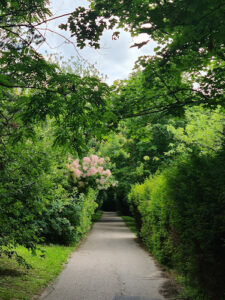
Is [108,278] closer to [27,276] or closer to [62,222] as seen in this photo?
[27,276]

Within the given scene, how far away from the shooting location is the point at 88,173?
1689cm

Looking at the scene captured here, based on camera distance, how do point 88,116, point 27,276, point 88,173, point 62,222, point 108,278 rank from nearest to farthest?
point 88,116, point 27,276, point 108,278, point 62,222, point 88,173

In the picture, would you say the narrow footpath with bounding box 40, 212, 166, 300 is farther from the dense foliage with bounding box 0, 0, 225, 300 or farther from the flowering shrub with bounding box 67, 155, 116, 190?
the flowering shrub with bounding box 67, 155, 116, 190

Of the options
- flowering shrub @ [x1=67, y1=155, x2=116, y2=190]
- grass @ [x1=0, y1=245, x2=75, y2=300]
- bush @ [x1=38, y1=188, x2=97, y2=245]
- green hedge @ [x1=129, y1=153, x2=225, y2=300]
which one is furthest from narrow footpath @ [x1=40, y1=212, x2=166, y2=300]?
flowering shrub @ [x1=67, y1=155, x2=116, y2=190]

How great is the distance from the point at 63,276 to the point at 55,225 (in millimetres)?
4909

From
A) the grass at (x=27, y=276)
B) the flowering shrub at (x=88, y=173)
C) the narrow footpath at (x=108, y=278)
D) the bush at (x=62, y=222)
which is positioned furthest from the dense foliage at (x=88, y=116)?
the flowering shrub at (x=88, y=173)

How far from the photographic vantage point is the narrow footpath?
6363 millimetres

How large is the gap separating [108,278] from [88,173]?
933 cm

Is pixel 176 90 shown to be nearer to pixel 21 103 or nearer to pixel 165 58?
pixel 165 58

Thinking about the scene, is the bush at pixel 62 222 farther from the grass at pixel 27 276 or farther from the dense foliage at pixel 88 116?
the dense foliage at pixel 88 116

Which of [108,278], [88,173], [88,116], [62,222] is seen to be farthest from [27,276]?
[88,173]

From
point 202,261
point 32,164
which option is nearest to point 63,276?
point 32,164

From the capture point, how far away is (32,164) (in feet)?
19.1

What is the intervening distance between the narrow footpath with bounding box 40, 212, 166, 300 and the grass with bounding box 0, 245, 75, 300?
0.84 ft
